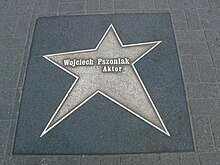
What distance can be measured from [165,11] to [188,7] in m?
0.44

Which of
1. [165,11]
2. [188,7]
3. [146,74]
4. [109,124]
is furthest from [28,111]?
[188,7]

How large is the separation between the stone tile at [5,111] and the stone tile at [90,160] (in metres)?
1.29

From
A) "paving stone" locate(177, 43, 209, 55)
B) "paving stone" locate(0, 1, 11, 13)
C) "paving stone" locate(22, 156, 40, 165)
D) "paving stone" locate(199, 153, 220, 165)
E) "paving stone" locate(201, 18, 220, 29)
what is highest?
"paving stone" locate(0, 1, 11, 13)

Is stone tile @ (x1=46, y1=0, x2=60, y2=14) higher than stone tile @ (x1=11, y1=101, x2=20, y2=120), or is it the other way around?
stone tile @ (x1=46, y1=0, x2=60, y2=14)

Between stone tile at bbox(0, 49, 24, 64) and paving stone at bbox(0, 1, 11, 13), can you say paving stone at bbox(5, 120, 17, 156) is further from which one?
paving stone at bbox(0, 1, 11, 13)

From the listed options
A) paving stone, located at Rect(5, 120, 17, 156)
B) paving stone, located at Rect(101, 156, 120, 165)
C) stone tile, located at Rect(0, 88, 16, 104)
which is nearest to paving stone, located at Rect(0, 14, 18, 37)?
stone tile, located at Rect(0, 88, 16, 104)

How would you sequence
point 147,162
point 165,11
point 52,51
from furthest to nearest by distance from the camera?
point 165,11, point 52,51, point 147,162

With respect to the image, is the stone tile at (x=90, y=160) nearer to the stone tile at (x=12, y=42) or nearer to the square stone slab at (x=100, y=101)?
the square stone slab at (x=100, y=101)

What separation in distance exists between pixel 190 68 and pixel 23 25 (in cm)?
297

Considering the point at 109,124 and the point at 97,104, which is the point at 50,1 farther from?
the point at 109,124

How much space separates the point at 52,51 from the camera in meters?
4.55

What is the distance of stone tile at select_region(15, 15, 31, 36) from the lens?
16.0ft

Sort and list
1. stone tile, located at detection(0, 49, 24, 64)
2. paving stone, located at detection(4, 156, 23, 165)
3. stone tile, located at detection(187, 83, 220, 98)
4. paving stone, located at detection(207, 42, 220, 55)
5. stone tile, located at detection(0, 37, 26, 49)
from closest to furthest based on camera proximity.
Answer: paving stone, located at detection(4, 156, 23, 165), stone tile, located at detection(187, 83, 220, 98), paving stone, located at detection(207, 42, 220, 55), stone tile, located at detection(0, 49, 24, 64), stone tile, located at detection(0, 37, 26, 49)

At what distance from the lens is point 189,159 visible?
363 cm
